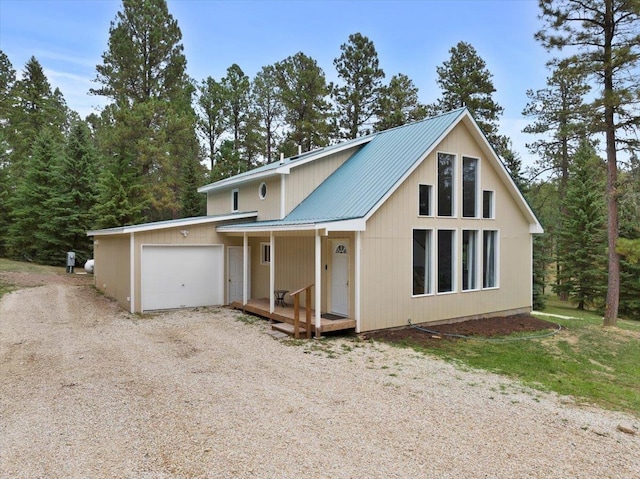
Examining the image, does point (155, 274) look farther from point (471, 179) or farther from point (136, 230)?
point (471, 179)

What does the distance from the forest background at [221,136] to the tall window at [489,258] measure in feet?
34.9

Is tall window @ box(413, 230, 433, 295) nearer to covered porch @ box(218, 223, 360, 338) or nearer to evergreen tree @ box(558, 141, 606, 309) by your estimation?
covered porch @ box(218, 223, 360, 338)

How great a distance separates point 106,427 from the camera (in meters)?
4.50

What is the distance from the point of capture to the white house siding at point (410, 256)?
9.45m

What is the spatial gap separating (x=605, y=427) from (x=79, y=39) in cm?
2497

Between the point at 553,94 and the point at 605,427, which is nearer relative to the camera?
the point at 605,427

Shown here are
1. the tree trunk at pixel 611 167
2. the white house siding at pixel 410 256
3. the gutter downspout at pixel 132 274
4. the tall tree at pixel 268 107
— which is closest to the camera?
the white house siding at pixel 410 256

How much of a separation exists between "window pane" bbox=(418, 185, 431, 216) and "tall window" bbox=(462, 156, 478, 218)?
4.24 ft

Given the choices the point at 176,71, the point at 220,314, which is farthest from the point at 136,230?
the point at 176,71

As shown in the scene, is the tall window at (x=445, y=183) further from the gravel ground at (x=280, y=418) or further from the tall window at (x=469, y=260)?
the gravel ground at (x=280, y=418)

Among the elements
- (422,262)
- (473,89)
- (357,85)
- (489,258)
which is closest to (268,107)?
(357,85)

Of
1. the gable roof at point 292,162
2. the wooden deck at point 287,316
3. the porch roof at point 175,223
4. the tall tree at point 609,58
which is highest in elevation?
the tall tree at point 609,58

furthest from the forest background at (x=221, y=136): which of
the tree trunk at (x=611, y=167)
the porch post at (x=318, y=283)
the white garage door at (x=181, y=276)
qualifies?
the porch post at (x=318, y=283)

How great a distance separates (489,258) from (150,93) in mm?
21408
